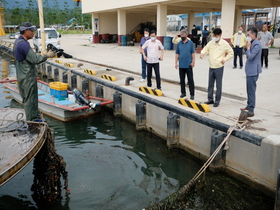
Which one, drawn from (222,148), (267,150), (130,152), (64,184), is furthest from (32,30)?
(267,150)

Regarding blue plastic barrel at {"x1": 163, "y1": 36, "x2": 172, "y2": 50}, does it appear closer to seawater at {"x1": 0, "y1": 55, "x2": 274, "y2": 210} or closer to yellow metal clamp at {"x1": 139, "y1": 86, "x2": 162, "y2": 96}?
yellow metal clamp at {"x1": 139, "y1": 86, "x2": 162, "y2": 96}

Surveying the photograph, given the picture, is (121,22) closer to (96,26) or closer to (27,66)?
(96,26)

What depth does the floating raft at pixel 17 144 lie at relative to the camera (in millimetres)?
4016

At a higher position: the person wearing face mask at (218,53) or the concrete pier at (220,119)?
the person wearing face mask at (218,53)

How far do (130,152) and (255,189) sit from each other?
127 inches

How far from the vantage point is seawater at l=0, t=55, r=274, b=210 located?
211 inches

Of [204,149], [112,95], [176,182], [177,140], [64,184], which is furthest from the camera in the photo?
[112,95]

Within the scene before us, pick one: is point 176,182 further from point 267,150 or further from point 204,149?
point 267,150

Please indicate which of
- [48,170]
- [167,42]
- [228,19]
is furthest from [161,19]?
[48,170]

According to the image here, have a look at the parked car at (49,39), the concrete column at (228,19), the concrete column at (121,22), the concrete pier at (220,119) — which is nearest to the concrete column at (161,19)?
the concrete column at (228,19)

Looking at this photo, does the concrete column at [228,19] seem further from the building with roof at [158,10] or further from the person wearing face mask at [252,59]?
the person wearing face mask at [252,59]

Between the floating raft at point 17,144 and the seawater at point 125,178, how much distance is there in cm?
135

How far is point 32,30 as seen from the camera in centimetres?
526

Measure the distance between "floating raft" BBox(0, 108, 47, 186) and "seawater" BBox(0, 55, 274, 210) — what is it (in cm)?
135
